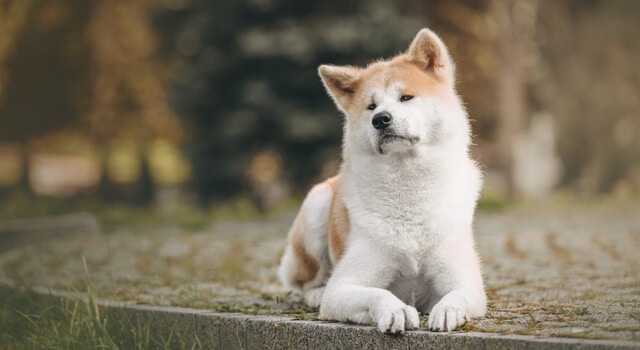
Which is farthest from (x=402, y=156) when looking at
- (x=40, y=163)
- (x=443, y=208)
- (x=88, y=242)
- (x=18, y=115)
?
(x=40, y=163)

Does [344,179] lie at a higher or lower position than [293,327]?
higher

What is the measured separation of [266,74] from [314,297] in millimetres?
9999

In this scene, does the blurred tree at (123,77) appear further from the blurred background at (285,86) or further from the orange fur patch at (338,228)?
the orange fur patch at (338,228)

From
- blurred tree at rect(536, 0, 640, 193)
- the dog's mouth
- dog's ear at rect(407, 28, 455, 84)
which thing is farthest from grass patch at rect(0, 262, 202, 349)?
blurred tree at rect(536, 0, 640, 193)

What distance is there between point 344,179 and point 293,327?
0.90m

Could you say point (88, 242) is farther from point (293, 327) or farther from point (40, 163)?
point (40, 163)

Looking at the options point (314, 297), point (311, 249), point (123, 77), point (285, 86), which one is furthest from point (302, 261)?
point (123, 77)

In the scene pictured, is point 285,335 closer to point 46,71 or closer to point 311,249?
point 311,249

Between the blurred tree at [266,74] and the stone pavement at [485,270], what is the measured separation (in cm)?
228

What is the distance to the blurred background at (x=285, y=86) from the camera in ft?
49.2

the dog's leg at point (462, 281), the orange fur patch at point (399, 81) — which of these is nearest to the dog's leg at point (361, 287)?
the dog's leg at point (462, 281)

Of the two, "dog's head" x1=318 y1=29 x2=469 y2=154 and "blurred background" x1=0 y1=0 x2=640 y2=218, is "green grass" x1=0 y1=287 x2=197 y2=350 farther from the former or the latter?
"blurred background" x1=0 y1=0 x2=640 y2=218

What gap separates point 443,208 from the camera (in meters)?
4.73

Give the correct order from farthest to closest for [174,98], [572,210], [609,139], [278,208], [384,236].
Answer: [609,139] < [174,98] < [278,208] < [572,210] < [384,236]
